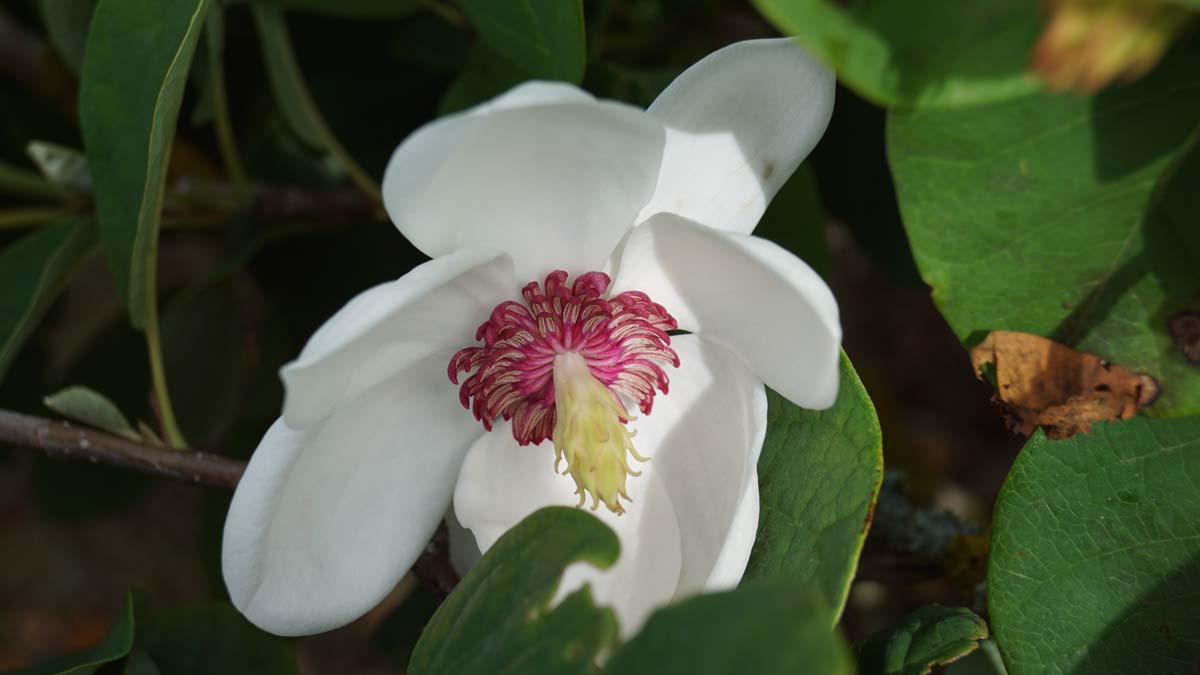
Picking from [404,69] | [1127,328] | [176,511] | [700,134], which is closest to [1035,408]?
[1127,328]

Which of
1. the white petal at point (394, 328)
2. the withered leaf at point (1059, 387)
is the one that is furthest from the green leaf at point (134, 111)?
the withered leaf at point (1059, 387)

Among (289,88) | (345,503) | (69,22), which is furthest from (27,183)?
(345,503)

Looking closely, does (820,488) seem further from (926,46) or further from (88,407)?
(88,407)

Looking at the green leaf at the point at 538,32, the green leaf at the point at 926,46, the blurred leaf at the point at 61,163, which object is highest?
the green leaf at the point at 926,46

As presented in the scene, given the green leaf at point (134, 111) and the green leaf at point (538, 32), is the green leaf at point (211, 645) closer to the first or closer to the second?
the green leaf at point (134, 111)

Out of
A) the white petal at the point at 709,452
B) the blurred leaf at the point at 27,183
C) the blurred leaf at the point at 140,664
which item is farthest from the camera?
the blurred leaf at the point at 27,183

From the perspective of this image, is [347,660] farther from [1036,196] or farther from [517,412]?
[1036,196]

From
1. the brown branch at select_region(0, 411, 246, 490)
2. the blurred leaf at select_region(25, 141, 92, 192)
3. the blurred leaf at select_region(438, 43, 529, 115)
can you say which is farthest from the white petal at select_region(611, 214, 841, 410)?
the blurred leaf at select_region(25, 141, 92, 192)
